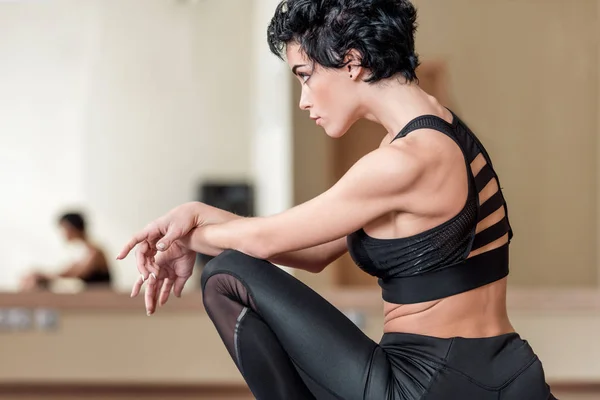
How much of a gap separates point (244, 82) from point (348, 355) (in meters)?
4.68

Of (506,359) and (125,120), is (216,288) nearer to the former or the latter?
(506,359)

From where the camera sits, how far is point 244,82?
592 centimetres

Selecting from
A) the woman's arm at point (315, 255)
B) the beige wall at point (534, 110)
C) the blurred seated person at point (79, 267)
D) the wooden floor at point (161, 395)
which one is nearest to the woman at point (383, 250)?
the woman's arm at point (315, 255)

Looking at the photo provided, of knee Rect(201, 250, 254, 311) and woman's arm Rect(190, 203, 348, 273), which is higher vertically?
knee Rect(201, 250, 254, 311)

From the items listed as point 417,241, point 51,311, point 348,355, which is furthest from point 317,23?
point 51,311

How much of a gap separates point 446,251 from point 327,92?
0.32 metres

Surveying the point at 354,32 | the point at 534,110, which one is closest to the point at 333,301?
the point at 534,110

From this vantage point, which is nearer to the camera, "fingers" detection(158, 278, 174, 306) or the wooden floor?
"fingers" detection(158, 278, 174, 306)

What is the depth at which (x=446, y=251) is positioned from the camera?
1387mm

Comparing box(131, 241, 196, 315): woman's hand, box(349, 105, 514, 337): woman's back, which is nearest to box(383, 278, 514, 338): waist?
box(349, 105, 514, 337): woman's back

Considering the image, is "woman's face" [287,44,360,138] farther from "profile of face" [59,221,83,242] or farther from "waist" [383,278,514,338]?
"profile of face" [59,221,83,242]

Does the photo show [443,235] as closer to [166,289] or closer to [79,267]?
[166,289]

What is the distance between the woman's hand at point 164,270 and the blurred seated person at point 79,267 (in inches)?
142

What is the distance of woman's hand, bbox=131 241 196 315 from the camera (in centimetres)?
154
